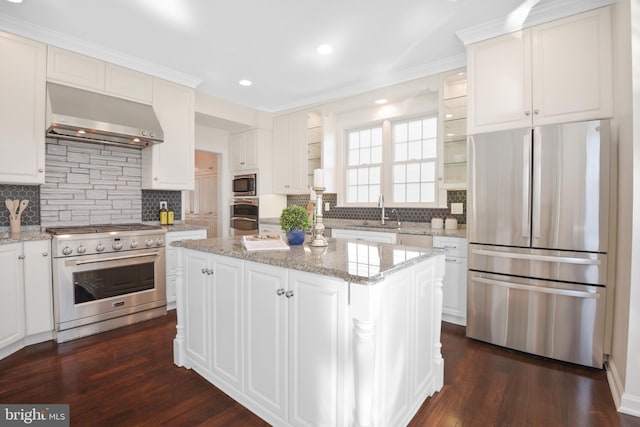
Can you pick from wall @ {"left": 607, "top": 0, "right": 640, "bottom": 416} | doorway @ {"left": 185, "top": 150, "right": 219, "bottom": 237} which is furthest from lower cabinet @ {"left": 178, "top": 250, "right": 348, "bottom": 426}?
doorway @ {"left": 185, "top": 150, "right": 219, "bottom": 237}

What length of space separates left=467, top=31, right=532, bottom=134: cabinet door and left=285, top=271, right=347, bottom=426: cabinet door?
88.0 inches

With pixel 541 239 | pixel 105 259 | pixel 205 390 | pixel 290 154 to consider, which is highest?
pixel 290 154

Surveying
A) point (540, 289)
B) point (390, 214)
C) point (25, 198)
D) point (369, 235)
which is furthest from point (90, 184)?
point (540, 289)

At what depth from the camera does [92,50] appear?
3059 mm

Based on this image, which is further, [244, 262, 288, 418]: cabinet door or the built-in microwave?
the built-in microwave

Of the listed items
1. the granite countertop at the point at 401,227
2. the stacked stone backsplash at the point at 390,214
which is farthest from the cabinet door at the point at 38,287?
the stacked stone backsplash at the point at 390,214

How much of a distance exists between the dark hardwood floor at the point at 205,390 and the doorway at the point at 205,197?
335cm

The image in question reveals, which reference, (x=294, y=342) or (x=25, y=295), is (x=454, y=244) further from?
(x=25, y=295)

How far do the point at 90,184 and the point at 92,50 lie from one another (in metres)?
1.37

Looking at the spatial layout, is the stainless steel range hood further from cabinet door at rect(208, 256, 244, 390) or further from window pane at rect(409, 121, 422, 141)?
window pane at rect(409, 121, 422, 141)

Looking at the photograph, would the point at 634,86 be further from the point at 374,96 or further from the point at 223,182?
the point at 223,182

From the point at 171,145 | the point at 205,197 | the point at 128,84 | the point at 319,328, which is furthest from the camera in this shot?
the point at 205,197

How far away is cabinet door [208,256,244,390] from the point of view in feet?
5.98

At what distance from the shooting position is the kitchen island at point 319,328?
1.36m
